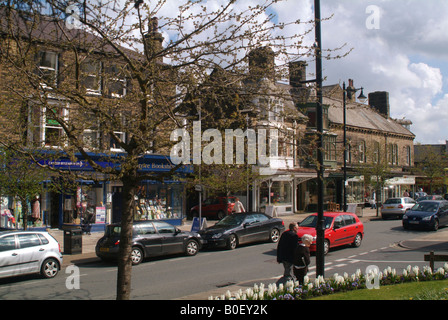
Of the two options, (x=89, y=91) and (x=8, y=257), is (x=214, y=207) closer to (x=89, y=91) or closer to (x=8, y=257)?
(x=8, y=257)

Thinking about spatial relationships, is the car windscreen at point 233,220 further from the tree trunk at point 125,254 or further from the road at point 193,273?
the tree trunk at point 125,254

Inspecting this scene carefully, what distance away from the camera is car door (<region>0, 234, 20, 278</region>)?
1109 centimetres

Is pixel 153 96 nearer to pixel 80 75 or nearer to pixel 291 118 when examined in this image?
pixel 80 75

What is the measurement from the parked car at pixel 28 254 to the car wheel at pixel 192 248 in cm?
493

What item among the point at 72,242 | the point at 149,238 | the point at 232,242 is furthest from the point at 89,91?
the point at 232,242

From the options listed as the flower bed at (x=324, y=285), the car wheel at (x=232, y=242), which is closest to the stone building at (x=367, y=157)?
the car wheel at (x=232, y=242)

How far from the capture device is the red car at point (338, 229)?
15.5 metres

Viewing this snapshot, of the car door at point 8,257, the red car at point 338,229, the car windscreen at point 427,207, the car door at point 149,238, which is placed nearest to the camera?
the car door at point 8,257

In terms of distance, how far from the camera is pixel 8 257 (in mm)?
11227

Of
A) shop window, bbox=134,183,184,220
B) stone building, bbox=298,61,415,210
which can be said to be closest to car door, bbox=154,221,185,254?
shop window, bbox=134,183,184,220

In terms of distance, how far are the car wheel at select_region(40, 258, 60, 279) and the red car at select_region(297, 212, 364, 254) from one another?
8.48 metres

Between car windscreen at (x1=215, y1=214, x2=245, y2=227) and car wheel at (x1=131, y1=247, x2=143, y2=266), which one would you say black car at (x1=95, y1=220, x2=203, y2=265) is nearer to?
car wheel at (x1=131, y1=247, x2=143, y2=266)

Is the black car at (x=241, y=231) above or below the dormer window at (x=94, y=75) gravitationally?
below
